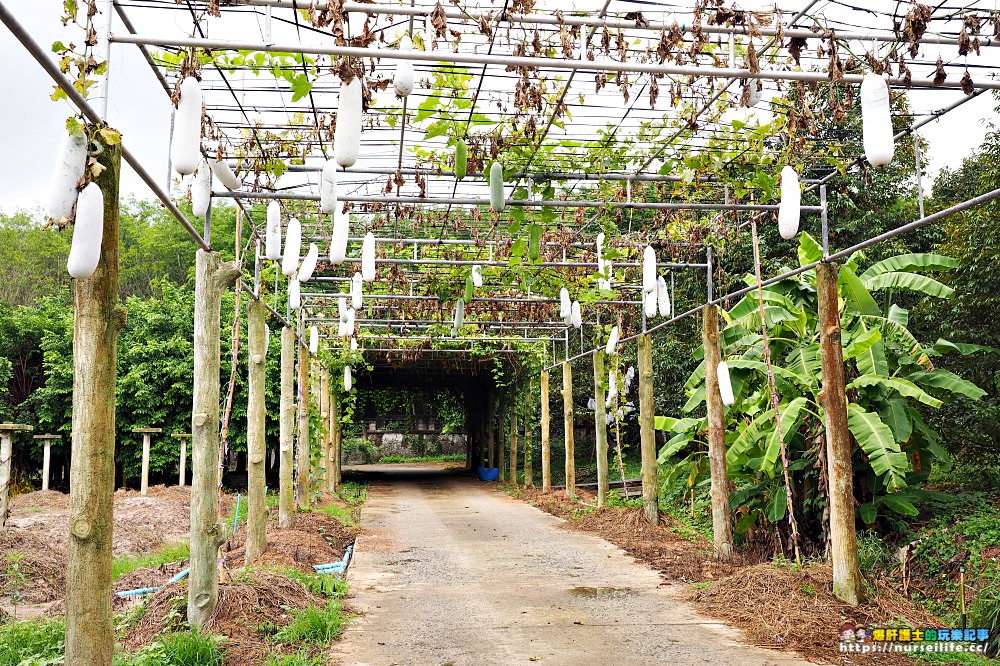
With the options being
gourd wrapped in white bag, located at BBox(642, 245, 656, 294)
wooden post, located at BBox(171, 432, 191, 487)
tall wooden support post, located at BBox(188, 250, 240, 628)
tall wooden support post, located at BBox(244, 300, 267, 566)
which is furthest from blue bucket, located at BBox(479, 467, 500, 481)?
tall wooden support post, located at BBox(188, 250, 240, 628)

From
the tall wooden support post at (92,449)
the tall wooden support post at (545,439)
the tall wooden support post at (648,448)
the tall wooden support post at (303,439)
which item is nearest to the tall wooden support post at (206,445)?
the tall wooden support post at (92,449)

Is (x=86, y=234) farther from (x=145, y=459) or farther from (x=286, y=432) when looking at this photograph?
(x=145, y=459)

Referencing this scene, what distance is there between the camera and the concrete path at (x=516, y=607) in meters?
5.98

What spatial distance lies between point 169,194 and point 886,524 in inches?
312

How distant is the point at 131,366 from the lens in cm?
2006

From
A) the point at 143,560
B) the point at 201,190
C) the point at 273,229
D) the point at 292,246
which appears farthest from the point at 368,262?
the point at 143,560

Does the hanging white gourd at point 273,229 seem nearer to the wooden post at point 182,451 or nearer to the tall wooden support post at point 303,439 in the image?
the tall wooden support post at point 303,439

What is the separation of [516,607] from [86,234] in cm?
558

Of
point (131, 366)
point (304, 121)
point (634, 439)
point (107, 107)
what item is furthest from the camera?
point (634, 439)

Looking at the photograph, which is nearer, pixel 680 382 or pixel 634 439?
pixel 680 382

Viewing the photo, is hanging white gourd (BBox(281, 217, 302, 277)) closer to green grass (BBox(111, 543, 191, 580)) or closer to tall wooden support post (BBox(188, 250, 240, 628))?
tall wooden support post (BBox(188, 250, 240, 628))

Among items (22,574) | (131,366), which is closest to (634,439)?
(131,366)

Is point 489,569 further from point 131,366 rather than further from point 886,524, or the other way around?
point 131,366

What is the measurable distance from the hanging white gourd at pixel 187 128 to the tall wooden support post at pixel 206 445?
8.75 ft
